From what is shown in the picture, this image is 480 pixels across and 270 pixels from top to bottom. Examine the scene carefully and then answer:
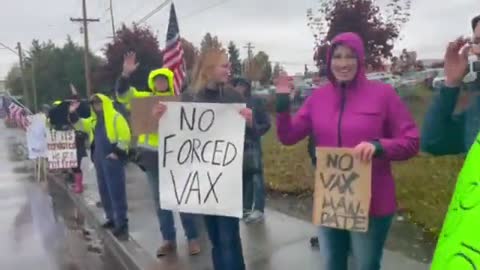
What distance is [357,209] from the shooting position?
10.2 feet

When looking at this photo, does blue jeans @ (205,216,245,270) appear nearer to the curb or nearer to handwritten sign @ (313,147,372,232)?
handwritten sign @ (313,147,372,232)

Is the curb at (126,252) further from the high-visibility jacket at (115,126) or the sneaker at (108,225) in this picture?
the high-visibility jacket at (115,126)

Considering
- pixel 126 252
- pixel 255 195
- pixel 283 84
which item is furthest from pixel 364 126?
pixel 255 195

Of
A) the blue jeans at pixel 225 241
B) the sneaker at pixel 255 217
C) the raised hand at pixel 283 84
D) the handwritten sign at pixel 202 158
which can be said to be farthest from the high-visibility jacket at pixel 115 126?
the raised hand at pixel 283 84

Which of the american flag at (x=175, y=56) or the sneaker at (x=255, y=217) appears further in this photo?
the american flag at (x=175, y=56)

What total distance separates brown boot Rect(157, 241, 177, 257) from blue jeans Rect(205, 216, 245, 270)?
1801 mm

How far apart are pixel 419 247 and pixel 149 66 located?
2916 centimetres

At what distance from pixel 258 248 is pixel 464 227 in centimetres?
460

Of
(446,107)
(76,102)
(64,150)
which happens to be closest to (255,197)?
(76,102)

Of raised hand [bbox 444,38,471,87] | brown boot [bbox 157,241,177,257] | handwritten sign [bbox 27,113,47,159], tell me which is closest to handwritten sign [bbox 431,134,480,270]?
raised hand [bbox 444,38,471,87]

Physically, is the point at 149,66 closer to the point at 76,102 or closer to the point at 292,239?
the point at 76,102

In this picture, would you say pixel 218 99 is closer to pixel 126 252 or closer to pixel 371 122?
pixel 371 122

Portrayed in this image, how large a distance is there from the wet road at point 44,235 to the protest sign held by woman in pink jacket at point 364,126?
3.82m

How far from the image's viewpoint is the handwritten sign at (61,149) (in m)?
12.7
